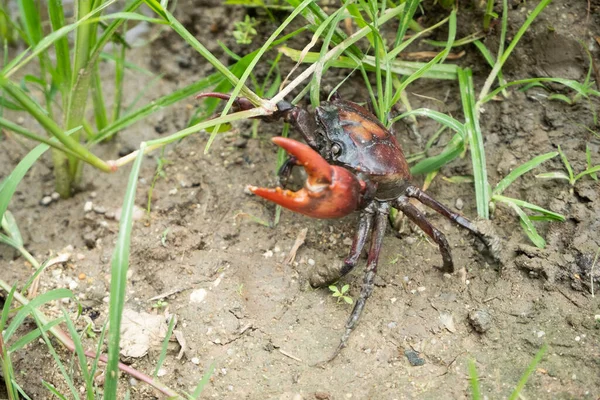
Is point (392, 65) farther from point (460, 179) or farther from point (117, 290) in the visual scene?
point (117, 290)

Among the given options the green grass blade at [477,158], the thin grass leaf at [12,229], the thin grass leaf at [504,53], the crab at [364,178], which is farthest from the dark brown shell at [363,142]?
the thin grass leaf at [12,229]

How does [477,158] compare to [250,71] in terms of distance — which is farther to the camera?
[477,158]

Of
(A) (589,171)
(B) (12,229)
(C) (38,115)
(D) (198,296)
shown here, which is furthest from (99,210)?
(A) (589,171)

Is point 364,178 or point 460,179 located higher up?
point 364,178

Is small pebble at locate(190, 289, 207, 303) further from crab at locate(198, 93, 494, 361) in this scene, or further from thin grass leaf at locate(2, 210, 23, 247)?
thin grass leaf at locate(2, 210, 23, 247)

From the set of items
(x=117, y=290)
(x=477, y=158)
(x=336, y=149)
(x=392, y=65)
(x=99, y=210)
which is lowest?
(x=99, y=210)

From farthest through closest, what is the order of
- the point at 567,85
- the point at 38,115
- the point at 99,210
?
the point at 99,210 < the point at 567,85 < the point at 38,115

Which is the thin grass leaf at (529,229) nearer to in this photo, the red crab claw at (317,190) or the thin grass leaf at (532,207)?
the thin grass leaf at (532,207)

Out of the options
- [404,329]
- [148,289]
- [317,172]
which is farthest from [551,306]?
[148,289]
